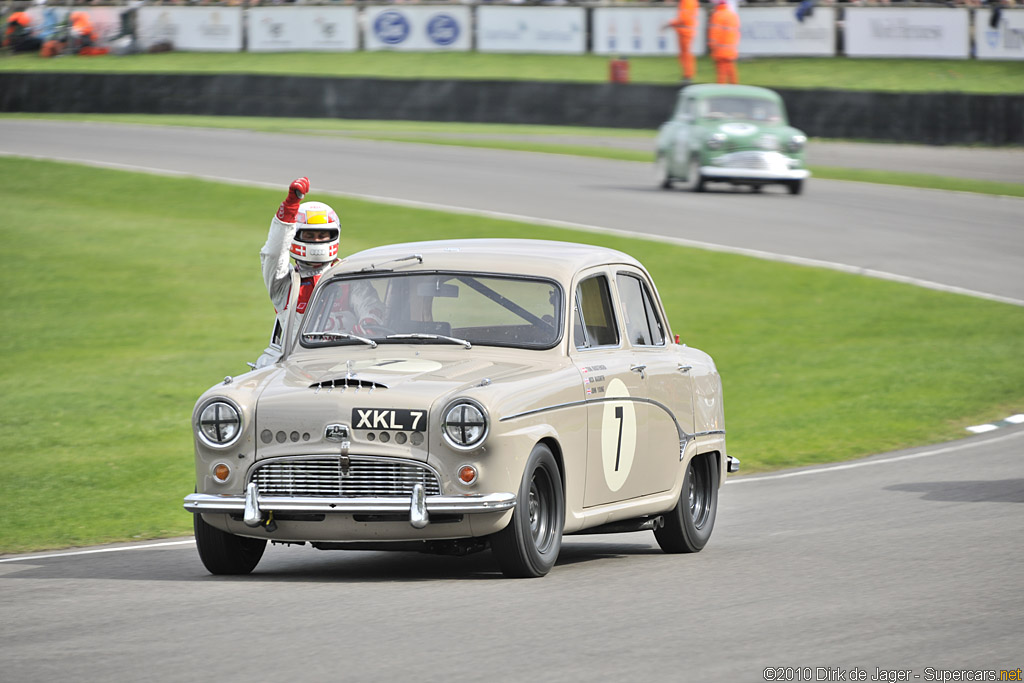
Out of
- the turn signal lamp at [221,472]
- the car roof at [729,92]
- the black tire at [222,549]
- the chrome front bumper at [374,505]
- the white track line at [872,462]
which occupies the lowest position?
the white track line at [872,462]

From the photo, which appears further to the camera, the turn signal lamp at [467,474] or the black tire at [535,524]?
the black tire at [535,524]

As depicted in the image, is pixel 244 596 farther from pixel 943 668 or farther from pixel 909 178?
pixel 909 178

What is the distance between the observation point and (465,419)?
7371 millimetres

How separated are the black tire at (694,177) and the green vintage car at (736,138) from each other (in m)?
0.02

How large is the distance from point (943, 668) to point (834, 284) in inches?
634

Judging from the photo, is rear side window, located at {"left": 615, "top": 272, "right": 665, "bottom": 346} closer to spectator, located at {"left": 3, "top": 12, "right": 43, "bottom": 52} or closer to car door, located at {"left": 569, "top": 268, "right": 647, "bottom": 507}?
car door, located at {"left": 569, "top": 268, "right": 647, "bottom": 507}

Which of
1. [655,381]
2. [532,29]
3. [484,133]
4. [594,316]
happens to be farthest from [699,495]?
[532,29]

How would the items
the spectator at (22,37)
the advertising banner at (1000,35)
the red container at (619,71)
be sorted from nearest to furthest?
1. the advertising banner at (1000,35)
2. the red container at (619,71)
3. the spectator at (22,37)

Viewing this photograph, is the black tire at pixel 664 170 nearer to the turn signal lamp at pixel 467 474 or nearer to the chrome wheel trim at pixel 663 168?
the chrome wheel trim at pixel 663 168

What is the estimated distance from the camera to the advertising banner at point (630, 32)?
44.0 metres

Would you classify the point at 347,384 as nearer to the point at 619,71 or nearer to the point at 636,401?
the point at 636,401

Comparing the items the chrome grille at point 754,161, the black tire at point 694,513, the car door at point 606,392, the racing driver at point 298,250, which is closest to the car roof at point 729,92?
the chrome grille at point 754,161

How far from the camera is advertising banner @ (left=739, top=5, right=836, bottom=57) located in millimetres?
40969

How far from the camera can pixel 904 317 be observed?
19.8m
